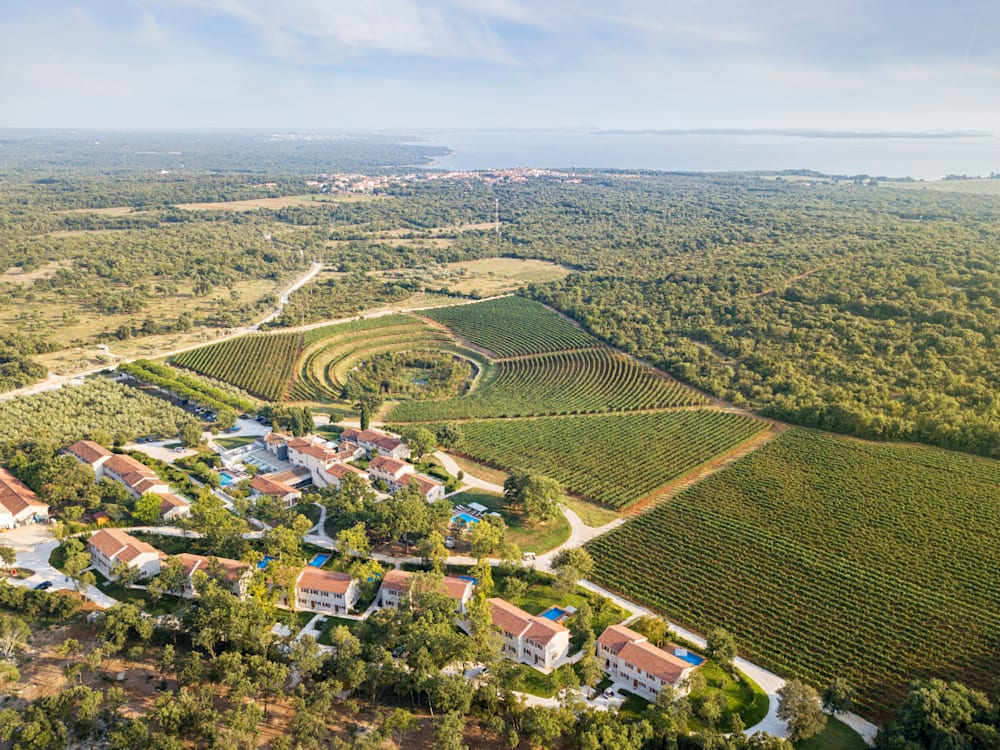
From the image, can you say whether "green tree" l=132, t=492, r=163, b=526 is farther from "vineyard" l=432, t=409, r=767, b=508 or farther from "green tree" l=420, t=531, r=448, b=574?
"vineyard" l=432, t=409, r=767, b=508

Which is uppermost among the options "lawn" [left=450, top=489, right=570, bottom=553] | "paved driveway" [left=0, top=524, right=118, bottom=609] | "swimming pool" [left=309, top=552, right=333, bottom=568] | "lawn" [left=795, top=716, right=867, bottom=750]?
"lawn" [left=795, top=716, right=867, bottom=750]

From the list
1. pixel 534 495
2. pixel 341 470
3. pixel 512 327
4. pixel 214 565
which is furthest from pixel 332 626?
pixel 512 327

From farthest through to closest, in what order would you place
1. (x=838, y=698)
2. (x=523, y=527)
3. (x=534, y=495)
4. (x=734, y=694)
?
(x=523, y=527)
(x=534, y=495)
(x=734, y=694)
(x=838, y=698)

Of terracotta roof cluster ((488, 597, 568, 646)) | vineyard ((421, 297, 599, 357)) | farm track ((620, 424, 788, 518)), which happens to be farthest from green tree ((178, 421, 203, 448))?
vineyard ((421, 297, 599, 357))

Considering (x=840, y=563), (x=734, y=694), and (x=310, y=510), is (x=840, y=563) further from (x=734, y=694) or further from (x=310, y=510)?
(x=310, y=510)

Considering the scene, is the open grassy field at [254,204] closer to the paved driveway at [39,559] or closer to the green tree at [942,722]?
the paved driveway at [39,559]

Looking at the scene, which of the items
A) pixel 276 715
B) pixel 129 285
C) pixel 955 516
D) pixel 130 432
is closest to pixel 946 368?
pixel 955 516
